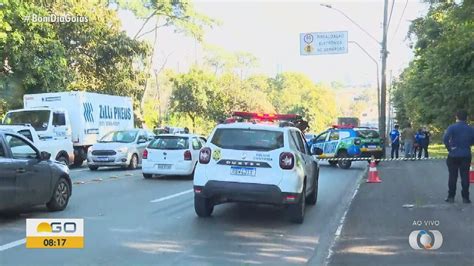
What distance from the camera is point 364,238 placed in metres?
8.05

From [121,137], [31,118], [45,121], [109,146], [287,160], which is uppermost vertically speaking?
[31,118]

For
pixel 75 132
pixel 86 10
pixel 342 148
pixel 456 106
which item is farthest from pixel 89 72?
pixel 456 106

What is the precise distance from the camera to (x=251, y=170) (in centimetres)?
938

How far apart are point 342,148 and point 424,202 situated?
11.6 m

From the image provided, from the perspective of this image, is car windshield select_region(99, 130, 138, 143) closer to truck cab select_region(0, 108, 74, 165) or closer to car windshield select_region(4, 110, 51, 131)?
truck cab select_region(0, 108, 74, 165)

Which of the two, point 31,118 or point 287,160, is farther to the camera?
point 31,118

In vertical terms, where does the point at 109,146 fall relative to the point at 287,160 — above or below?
below

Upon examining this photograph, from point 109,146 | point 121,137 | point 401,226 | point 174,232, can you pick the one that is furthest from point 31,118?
point 401,226

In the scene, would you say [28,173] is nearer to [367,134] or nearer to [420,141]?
[367,134]

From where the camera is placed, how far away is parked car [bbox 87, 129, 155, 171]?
2047 centimetres

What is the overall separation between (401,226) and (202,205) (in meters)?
3.29

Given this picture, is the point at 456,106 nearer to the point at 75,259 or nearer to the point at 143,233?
the point at 143,233

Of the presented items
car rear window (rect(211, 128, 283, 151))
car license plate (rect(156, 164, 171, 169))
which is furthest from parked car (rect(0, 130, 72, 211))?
car license plate (rect(156, 164, 171, 169))

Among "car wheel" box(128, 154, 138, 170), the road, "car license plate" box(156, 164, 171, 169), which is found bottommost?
the road
